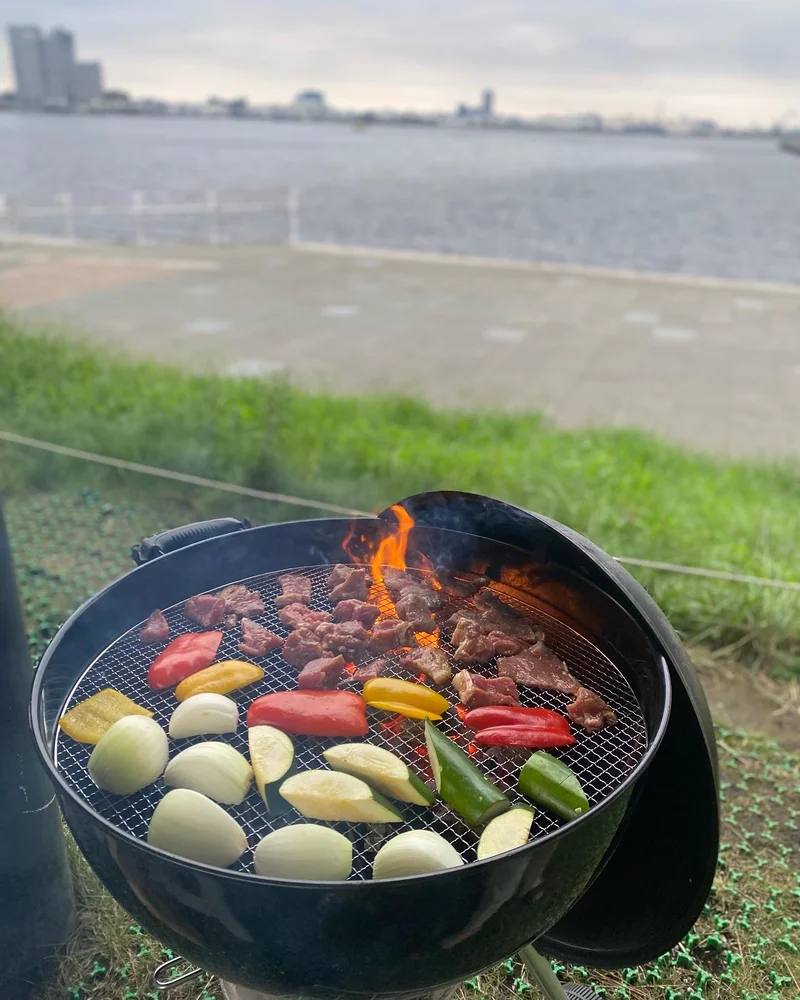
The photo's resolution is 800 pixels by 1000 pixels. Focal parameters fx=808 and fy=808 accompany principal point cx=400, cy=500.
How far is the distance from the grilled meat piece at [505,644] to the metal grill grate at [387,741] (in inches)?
2.0

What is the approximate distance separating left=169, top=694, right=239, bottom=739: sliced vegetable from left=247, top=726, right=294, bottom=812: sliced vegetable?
60mm

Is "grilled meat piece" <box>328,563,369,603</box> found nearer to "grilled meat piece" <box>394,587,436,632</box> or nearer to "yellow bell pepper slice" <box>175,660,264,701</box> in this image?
"grilled meat piece" <box>394,587,436,632</box>

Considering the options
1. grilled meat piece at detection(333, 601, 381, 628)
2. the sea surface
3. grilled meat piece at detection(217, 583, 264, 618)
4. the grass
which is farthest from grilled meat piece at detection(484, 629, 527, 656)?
the sea surface

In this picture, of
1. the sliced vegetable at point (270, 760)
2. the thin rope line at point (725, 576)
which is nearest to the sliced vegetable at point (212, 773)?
the sliced vegetable at point (270, 760)

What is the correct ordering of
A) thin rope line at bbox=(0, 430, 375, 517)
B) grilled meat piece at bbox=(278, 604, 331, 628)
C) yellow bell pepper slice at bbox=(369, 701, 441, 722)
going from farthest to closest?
thin rope line at bbox=(0, 430, 375, 517)
grilled meat piece at bbox=(278, 604, 331, 628)
yellow bell pepper slice at bbox=(369, 701, 441, 722)

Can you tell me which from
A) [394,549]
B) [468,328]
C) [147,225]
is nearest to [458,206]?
[147,225]

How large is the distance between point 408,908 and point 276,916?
23 cm

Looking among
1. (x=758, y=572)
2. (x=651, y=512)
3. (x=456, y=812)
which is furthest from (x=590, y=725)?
(x=651, y=512)

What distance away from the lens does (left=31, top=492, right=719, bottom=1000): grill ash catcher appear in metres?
1.41

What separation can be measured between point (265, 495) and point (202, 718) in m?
3.00

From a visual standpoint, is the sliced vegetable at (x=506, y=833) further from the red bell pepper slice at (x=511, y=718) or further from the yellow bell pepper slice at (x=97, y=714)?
the yellow bell pepper slice at (x=97, y=714)

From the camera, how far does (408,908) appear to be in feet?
4.56

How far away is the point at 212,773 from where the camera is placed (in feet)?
5.54

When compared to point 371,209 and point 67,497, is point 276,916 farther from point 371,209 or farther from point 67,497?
point 371,209
